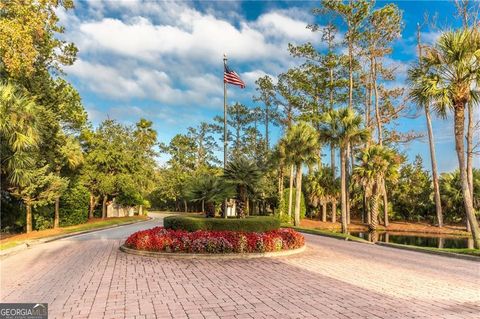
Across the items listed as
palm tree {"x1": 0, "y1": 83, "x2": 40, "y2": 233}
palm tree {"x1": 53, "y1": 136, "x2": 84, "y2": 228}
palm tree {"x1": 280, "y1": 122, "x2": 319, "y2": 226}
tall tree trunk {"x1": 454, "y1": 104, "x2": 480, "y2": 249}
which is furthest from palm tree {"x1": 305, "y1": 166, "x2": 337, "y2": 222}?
palm tree {"x1": 0, "y1": 83, "x2": 40, "y2": 233}

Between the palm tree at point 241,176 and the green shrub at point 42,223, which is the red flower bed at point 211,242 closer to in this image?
the palm tree at point 241,176

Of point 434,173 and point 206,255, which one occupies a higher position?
point 434,173

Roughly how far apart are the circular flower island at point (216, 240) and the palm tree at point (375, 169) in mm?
18461

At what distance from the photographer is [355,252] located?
1437 cm

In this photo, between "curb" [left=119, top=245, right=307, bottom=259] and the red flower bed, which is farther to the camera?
the red flower bed

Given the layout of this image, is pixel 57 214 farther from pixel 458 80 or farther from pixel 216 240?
pixel 458 80

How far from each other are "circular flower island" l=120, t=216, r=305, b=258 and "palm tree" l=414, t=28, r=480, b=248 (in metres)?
Result: 8.34

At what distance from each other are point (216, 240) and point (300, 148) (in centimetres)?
1964

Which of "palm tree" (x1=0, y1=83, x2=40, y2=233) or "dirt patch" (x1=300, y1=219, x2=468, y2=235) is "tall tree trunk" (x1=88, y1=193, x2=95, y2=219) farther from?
"dirt patch" (x1=300, y1=219, x2=468, y2=235)

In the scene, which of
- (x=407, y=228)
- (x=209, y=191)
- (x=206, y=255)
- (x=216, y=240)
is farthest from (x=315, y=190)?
(x=206, y=255)

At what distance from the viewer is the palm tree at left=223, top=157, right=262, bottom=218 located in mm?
15734

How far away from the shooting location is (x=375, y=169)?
100ft

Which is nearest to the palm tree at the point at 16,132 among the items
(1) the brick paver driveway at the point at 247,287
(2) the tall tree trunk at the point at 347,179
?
(1) the brick paver driveway at the point at 247,287

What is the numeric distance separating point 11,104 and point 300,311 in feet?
62.0
